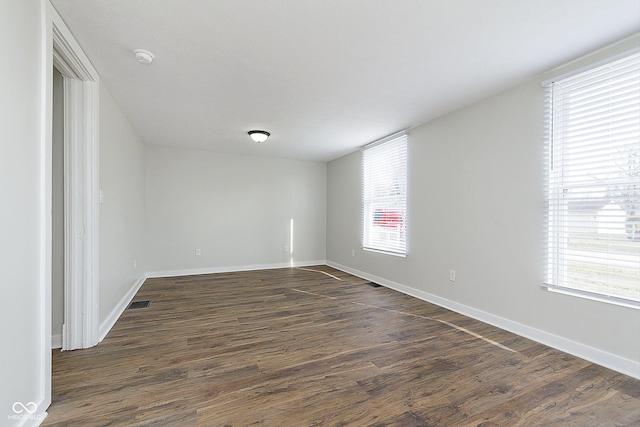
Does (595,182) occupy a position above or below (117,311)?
above

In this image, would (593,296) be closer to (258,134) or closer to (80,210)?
(258,134)

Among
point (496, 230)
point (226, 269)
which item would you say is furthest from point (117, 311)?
point (496, 230)

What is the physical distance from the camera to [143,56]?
2111mm

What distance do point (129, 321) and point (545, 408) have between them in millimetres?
3619

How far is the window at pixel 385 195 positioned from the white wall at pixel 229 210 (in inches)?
62.6

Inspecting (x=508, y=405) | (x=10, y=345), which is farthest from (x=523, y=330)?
(x=10, y=345)

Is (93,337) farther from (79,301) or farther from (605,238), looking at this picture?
(605,238)

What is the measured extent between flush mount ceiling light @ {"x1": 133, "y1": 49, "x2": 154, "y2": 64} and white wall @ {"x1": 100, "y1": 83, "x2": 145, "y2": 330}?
724mm

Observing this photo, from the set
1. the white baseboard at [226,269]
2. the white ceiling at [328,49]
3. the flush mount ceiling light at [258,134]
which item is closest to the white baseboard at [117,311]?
the white baseboard at [226,269]

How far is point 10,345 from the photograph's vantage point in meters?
1.24

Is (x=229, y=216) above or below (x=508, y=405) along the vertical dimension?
above

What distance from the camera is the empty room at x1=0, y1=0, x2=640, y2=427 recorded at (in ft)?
4.95

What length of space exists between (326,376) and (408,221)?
104 inches

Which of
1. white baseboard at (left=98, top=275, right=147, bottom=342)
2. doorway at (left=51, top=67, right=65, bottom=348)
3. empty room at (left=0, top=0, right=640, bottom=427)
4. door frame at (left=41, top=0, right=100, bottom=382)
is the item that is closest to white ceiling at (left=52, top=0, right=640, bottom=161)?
empty room at (left=0, top=0, right=640, bottom=427)
